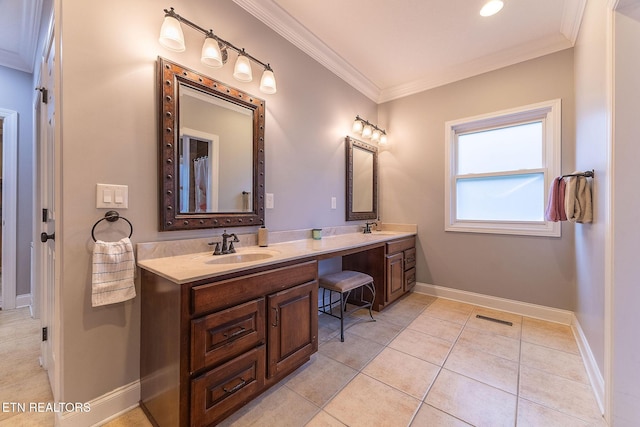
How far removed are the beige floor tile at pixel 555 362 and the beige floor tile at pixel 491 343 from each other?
6 cm

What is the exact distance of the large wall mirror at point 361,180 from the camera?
2.96 m

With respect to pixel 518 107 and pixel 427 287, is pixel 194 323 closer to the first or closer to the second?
pixel 427 287

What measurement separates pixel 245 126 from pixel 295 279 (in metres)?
1.19

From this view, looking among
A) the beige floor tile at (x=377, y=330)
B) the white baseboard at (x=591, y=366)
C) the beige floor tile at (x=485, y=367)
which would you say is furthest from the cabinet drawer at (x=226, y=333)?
the white baseboard at (x=591, y=366)

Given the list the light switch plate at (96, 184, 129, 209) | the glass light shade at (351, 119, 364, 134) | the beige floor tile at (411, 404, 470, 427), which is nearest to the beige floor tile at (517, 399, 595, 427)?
the beige floor tile at (411, 404, 470, 427)

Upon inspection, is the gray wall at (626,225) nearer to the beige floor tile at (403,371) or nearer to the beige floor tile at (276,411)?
the beige floor tile at (403,371)

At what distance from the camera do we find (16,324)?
2277 mm

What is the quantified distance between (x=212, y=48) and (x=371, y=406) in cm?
227

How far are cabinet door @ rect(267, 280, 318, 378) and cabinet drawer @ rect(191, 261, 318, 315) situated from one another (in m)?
0.06

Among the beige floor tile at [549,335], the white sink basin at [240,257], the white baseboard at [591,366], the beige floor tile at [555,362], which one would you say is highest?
the white sink basin at [240,257]

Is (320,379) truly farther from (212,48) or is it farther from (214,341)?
(212,48)

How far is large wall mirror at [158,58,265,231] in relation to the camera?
149 cm

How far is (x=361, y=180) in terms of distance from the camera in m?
3.18

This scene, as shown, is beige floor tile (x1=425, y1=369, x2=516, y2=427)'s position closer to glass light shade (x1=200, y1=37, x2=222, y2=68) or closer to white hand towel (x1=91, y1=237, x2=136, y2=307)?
white hand towel (x1=91, y1=237, x2=136, y2=307)
